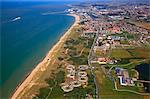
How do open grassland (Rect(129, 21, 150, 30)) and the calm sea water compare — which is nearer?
the calm sea water

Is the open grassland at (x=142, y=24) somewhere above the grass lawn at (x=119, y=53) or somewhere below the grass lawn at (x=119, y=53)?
above

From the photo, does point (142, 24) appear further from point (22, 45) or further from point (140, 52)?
point (22, 45)

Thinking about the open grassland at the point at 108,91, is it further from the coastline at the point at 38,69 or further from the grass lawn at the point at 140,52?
the grass lawn at the point at 140,52

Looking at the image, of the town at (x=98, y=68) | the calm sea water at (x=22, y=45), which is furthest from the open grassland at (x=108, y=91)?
the calm sea water at (x=22, y=45)

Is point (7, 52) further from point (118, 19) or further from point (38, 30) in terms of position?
point (118, 19)

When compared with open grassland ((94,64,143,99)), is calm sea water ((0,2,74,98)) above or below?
above

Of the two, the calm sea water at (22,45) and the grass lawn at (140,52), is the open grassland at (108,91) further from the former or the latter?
the grass lawn at (140,52)

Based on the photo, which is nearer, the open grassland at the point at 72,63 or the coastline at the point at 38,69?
the open grassland at the point at 72,63

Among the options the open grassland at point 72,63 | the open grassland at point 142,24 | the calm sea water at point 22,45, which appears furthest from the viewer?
the open grassland at point 142,24

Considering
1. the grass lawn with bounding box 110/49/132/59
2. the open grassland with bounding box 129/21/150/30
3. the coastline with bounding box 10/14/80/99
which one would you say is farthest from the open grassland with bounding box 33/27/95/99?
the open grassland with bounding box 129/21/150/30

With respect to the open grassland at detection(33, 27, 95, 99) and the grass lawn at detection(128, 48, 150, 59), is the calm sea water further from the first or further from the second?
the grass lawn at detection(128, 48, 150, 59)

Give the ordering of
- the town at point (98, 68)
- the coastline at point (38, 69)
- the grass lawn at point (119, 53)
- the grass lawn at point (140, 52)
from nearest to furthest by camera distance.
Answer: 1. the town at point (98, 68)
2. the coastline at point (38, 69)
3. the grass lawn at point (140, 52)
4. the grass lawn at point (119, 53)

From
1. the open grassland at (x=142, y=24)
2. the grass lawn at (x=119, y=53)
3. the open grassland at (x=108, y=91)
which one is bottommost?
the open grassland at (x=108, y=91)
